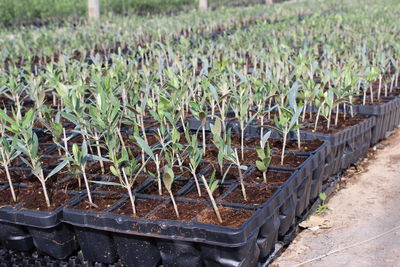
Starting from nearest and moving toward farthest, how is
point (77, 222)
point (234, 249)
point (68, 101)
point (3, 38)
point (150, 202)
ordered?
1. point (234, 249)
2. point (77, 222)
3. point (150, 202)
4. point (68, 101)
5. point (3, 38)

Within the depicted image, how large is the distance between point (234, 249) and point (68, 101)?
126 cm

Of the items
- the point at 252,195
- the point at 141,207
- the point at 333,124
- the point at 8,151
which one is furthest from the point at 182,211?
the point at 333,124

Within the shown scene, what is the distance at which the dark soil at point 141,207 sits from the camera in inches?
86.3

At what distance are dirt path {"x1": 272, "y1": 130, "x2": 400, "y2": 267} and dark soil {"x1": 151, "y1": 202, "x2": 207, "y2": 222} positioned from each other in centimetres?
54

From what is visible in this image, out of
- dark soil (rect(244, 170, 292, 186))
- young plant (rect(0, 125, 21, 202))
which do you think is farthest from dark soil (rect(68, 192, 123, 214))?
dark soil (rect(244, 170, 292, 186))

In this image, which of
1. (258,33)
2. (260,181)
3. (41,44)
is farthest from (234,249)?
(41,44)

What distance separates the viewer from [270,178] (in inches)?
97.9

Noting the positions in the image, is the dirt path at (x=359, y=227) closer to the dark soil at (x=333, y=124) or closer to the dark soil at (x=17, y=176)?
the dark soil at (x=333, y=124)

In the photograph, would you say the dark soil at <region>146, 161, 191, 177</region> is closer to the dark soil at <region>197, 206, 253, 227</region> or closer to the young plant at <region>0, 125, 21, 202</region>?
the dark soil at <region>197, 206, 253, 227</region>

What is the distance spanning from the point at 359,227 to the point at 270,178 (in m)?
0.63

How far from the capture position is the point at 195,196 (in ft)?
7.74

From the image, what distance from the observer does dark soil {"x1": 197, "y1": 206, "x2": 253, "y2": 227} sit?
2.03 metres

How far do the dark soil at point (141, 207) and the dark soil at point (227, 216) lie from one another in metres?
0.27

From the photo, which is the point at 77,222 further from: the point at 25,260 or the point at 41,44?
the point at 41,44
